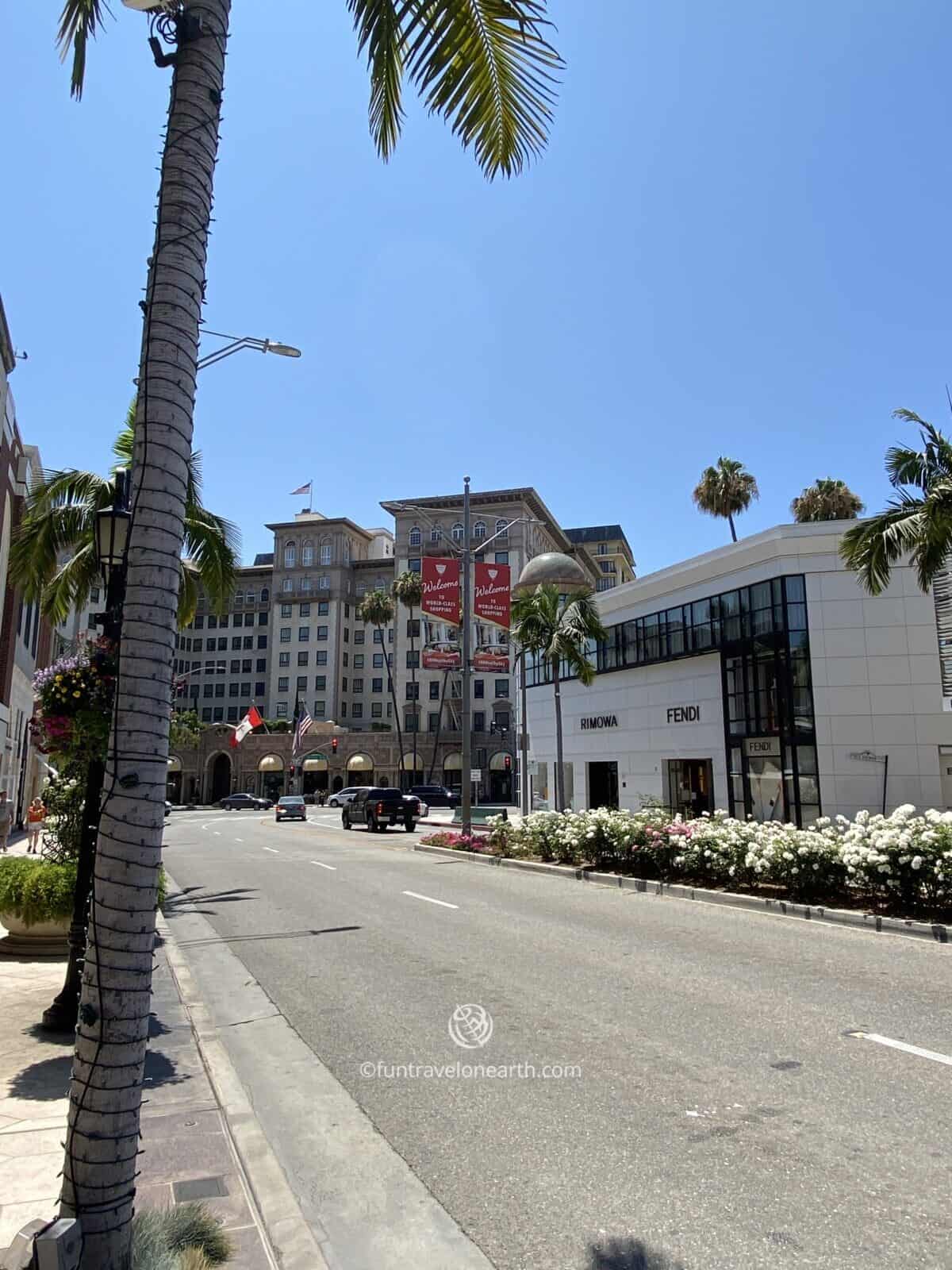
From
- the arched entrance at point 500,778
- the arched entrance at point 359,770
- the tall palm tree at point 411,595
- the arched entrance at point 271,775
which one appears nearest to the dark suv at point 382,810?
the tall palm tree at point 411,595

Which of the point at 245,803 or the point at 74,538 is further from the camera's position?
the point at 245,803

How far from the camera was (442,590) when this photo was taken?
72.3ft

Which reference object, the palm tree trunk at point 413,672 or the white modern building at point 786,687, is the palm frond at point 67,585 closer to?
the white modern building at point 786,687

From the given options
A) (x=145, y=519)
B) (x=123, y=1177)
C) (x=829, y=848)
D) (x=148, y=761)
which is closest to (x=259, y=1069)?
(x=123, y=1177)

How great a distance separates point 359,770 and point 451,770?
30.5ft

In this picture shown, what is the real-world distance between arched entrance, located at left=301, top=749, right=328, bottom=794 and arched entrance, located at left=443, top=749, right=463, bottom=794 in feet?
39.5

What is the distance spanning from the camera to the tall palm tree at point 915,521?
1591 cm

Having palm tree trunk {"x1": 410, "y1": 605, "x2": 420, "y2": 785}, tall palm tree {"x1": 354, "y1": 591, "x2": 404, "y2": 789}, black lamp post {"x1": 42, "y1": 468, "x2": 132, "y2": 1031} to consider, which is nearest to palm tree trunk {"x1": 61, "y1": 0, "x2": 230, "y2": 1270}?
black lamp post {"x1": 42, "y1": 468, "x2": 132, "y2": 1031}

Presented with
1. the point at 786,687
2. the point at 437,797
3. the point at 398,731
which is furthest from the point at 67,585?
the point at 398,731

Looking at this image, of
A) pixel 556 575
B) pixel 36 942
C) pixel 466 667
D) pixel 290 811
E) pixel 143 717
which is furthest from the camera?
pixel 290 811

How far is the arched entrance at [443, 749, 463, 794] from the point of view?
282 ft

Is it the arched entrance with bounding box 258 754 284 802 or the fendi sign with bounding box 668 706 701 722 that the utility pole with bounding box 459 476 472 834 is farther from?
the arched entrance with bounding box 258 754 284 802

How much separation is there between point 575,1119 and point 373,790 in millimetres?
37447

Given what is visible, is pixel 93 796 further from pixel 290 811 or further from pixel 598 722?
pixel 290 811
